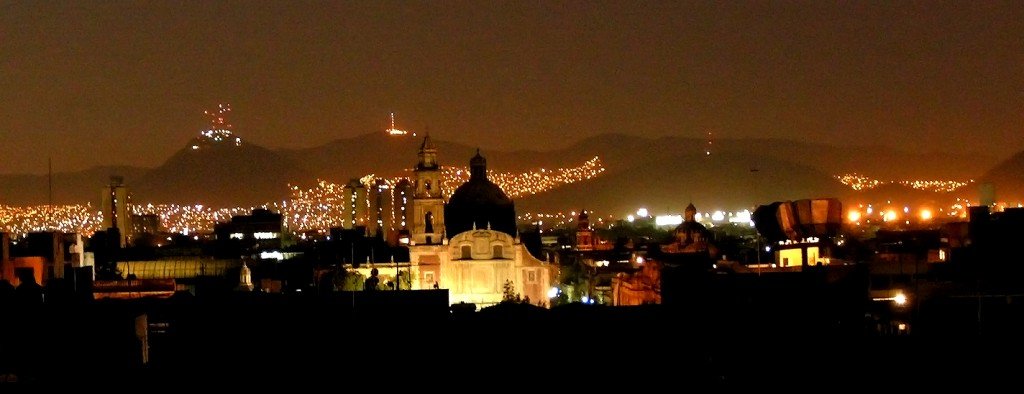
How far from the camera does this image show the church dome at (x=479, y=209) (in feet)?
249

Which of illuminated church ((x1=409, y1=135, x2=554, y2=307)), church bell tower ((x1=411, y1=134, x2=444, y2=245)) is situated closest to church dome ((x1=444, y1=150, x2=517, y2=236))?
church bell tower ((x1=411, y1=134, x2=444, y2=245))

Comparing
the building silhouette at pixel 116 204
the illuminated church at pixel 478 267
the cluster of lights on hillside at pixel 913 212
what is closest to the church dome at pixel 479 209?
the illuminated church at pixel 478 267

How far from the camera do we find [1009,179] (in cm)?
17462

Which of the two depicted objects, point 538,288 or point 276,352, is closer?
point 276,352

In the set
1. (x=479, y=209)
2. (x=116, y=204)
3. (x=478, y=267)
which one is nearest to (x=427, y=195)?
(x=479, y=209)

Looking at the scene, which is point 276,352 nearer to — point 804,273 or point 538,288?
point 804,273

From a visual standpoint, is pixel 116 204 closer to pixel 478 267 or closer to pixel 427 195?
pixel 427 195

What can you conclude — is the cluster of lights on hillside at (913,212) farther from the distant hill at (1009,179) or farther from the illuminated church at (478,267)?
the illuminated church at (478,267)

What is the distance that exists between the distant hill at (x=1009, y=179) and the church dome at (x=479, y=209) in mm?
73915

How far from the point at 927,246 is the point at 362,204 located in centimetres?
9816

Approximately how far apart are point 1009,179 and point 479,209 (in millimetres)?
111843

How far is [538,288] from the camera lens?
61375 millimetres

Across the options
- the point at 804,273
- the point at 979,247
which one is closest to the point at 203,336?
the point at 804,273

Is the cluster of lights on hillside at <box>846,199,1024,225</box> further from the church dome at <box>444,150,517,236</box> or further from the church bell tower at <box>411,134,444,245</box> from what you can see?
the church bell tower at <box>411,134,444,245</box>
